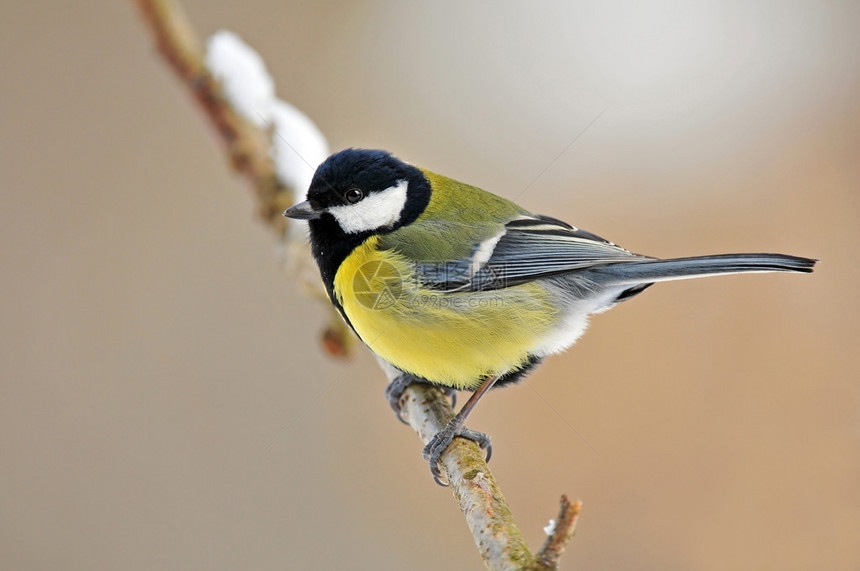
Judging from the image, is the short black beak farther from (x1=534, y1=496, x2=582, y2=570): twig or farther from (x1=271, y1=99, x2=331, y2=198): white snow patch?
(x1=534, y1=496, x2=582, y2=570): twig

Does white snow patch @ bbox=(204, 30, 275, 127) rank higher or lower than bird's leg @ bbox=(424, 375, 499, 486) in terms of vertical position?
higher

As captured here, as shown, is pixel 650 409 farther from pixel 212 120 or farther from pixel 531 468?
pixel 212 120

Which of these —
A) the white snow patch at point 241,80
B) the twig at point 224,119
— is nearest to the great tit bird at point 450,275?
the twig at point 224,119

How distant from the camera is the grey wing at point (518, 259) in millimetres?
1574

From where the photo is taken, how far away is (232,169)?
2.00 meters

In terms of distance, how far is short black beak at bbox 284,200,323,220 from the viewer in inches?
62.9

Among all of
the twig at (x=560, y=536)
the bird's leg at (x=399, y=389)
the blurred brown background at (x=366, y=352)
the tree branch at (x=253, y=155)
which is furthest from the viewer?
the blurred brown background at (x=366, y=352)

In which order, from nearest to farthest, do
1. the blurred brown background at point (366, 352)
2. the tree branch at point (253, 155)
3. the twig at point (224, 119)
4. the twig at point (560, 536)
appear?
1. the twig at point (560, 536)
2. the tree branch at point (253, 155)
3. the twig at point (224, 119)
4. the blurred brown background at point (366, 352)

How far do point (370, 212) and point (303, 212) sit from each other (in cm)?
16

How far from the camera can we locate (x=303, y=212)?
1.60 m

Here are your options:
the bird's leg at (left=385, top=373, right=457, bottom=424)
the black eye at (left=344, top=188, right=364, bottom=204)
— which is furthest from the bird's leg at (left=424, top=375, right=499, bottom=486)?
the black eye at (left=344, top=188, right=364, bottom=204)

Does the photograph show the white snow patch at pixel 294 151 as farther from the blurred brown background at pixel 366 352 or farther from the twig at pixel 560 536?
the twig at pixel 560 536

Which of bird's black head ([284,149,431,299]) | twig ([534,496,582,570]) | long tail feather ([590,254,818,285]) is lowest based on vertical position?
twig ([534,496,582,570])

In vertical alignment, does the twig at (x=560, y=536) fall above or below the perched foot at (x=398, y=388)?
below
